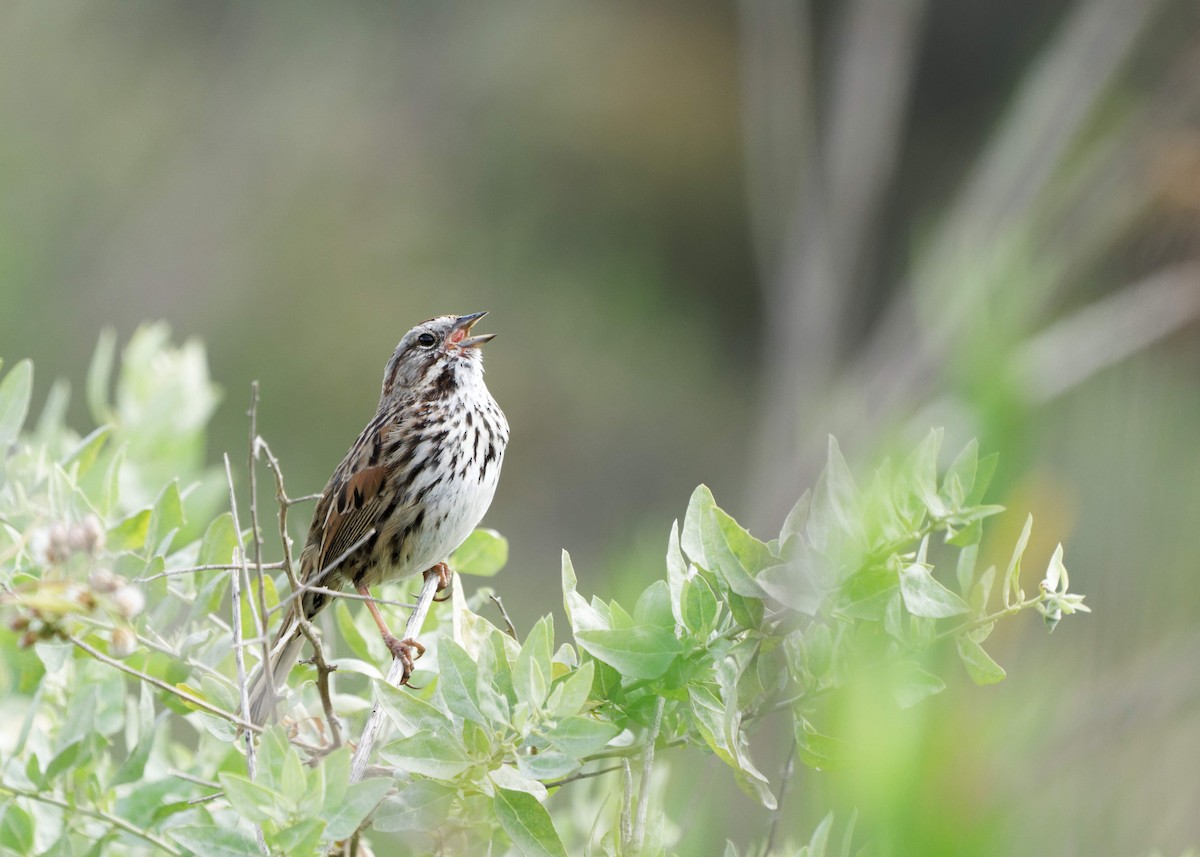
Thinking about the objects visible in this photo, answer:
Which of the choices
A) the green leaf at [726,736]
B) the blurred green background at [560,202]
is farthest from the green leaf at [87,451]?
the blurred green background at [560,202]

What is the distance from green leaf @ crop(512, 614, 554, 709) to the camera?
117 centimetres

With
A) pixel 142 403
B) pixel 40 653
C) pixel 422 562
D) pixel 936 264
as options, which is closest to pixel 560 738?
pixel 40 653

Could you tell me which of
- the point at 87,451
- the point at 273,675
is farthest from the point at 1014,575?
the point at 87,451

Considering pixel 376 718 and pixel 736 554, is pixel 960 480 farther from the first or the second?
pixel 376 718

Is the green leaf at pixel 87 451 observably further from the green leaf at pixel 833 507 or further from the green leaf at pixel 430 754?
the green leaf at pixel 833 507

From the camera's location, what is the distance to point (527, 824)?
1206mm

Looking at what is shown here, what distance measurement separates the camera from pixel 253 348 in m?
8.16

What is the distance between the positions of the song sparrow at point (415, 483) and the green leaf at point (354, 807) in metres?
1.09

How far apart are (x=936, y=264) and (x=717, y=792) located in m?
4.67

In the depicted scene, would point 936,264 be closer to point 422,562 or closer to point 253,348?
point 422,562

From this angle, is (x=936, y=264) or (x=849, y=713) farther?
(x=936, y=264)

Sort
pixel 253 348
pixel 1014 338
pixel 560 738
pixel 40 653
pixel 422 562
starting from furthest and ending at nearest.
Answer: pixel 253 348, pixel 422 562, pixel 40 653, pixel 560 738, pixel 1014 338

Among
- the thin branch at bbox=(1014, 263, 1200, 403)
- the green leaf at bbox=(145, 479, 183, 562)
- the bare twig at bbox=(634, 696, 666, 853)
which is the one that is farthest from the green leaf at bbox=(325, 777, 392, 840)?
the thin branch at bbox=(1014, 263, 1200, 403)

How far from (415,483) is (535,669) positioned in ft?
4.57
